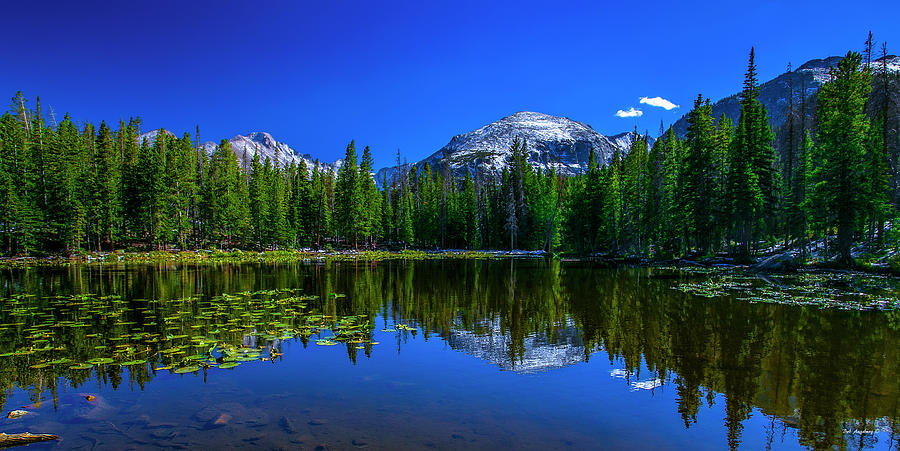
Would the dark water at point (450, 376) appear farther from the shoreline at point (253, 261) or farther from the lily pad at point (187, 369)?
the shoreline at point (253, 261)

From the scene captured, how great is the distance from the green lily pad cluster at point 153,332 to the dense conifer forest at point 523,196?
131 ft

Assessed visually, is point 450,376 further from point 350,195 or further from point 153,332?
point 350,195

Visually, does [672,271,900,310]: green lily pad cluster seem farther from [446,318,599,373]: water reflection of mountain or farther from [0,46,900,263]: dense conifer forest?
[446,318,599,373]: water reflection of mountain

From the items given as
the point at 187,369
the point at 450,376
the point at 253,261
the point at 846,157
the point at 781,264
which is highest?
the point at 846,157

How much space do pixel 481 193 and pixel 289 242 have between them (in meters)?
41.9

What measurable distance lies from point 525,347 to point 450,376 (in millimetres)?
3182

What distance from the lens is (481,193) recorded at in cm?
9625

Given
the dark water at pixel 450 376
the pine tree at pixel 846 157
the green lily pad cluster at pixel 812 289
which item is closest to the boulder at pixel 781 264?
the green lily pad cluster at pixel 812 289

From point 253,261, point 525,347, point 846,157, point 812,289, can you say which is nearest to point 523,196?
point 253,261

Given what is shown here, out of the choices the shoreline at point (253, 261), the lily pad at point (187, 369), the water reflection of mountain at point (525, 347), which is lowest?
the water reflection of mountain at point (525, 347)

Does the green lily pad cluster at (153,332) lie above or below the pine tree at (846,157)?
below

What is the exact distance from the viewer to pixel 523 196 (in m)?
84.2

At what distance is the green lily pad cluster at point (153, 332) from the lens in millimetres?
10352

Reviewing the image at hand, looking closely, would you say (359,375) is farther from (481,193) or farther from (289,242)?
(481,193)
